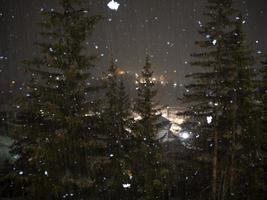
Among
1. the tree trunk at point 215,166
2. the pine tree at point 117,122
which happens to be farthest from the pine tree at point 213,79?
the pine tree at point 117,122

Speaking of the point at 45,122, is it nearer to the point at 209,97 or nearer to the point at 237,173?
the point at 209,97

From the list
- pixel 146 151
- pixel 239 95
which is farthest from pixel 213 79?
pixel 146 151

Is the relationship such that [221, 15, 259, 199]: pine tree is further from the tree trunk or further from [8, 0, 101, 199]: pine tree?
[8, 0, 101, 199]: pine tree

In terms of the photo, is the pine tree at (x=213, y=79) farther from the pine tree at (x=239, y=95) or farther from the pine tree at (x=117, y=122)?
the pine tree at (x=117, y=122)

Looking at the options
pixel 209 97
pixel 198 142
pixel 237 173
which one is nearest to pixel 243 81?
pixel 209 97

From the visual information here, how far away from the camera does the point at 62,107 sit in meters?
16.5

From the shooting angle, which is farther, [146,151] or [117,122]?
[117,122]

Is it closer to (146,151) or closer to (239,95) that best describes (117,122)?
(146,151)

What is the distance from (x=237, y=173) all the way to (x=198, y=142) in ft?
10.9

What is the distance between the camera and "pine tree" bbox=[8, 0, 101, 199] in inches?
630

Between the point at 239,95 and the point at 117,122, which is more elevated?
the point at 239,95

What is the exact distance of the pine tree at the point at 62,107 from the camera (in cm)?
1600

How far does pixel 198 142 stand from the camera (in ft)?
71.7

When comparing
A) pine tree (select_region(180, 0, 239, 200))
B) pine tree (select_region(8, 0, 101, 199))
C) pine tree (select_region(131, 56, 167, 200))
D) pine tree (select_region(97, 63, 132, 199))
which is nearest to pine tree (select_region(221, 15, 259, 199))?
pine tree (select_region(180, 0, 239, 200))
